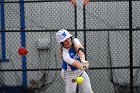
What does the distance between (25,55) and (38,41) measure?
1.24ft

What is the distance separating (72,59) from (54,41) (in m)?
1.63

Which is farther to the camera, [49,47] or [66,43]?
[49,47]

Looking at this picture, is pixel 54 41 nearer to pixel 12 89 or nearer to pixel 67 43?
pixel 12 89

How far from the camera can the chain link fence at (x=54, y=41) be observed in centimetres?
814

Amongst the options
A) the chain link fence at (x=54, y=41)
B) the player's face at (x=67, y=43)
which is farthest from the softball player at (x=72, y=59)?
the chain link fence at (x=54, y=41)

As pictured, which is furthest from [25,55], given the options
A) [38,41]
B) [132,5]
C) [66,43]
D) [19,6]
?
[132,5]

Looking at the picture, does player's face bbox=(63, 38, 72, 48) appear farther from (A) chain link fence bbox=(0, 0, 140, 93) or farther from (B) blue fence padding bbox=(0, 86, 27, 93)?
(B) blue fence padding bbox=(0, 86, 27, 93)

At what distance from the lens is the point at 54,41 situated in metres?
8.20

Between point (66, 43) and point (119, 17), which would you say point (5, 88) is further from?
point (119, 17)

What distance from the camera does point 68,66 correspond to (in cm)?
690

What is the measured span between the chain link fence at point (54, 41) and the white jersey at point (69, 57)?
1209 mm

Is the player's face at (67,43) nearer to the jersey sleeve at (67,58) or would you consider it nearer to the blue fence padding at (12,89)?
the jersey sleeve at (67,58)

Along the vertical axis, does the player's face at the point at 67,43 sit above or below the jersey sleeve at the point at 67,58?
above

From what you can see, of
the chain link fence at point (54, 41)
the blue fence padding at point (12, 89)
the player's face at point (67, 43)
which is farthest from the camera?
the chain link fence at point (54, 41)
